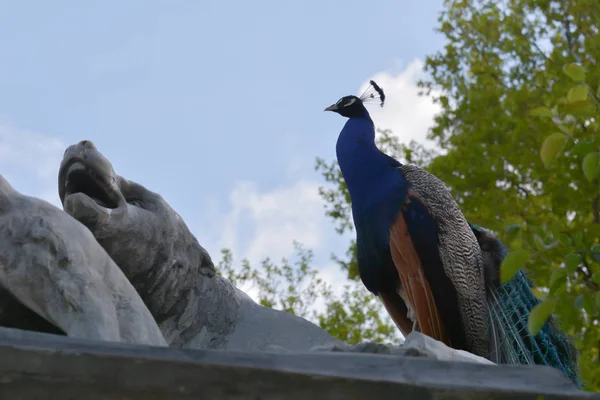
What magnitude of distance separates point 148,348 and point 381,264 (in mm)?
3990

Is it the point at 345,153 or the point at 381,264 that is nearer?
the point at 381,264

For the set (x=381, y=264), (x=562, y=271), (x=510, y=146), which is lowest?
(x=562, y=271)

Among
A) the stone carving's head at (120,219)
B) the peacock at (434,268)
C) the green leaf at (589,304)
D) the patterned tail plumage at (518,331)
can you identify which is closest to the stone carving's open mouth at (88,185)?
the stone carving's head at (120,219)

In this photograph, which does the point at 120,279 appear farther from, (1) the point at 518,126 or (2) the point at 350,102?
(1) the point at 518,126

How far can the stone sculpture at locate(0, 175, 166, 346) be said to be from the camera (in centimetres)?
237

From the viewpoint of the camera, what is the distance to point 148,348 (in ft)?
6.46

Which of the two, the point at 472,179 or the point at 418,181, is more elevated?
the point at 472,179

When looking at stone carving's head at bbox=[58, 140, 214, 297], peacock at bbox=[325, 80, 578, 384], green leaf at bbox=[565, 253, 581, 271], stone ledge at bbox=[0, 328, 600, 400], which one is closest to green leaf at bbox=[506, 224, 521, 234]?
green leaf at bbox=[565, 253, 581, 271]

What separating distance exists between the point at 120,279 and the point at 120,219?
15.2 inches

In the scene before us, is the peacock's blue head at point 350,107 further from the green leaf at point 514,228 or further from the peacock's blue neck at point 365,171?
the green leaf at point 514,228

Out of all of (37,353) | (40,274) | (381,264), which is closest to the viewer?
(37,353)

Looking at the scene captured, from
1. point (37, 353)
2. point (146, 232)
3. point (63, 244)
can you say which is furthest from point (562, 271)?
point (37, 353)

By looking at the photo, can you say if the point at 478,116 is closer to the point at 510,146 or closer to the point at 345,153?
the point at 510,146

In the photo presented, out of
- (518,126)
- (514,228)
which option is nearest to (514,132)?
(518,126)
